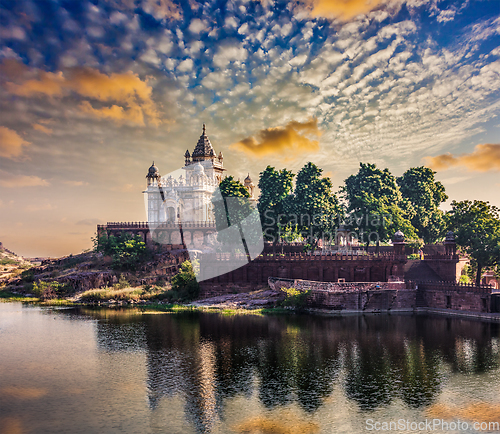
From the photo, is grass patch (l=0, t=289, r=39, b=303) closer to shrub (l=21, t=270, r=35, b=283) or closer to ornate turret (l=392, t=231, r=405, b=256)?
shrub (l=21, t=270, r=35, b=283)

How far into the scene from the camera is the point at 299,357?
32.6m

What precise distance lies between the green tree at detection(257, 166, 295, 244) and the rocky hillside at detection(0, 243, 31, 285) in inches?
1851

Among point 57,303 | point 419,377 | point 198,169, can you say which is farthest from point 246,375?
point 198,169

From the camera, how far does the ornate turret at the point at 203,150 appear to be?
92000 mm

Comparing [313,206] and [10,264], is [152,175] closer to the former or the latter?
[313,206]

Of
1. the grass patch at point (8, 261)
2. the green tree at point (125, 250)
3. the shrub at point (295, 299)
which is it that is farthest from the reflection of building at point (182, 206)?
the grass patch at point (8, 261)

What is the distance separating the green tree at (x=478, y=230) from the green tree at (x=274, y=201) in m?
23.6

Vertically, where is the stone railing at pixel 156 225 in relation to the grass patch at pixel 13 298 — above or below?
above

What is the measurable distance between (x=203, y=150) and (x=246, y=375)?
6939 cm

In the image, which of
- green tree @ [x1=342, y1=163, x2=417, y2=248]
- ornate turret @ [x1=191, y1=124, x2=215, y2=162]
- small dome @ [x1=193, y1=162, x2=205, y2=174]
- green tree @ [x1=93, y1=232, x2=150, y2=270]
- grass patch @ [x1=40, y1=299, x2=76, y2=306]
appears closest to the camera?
grass patch @ [x1=40, y1=299, x2=76, y2=306]

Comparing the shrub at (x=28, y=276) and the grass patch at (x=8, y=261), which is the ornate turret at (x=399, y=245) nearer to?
the shrub at (x=28, y=276)

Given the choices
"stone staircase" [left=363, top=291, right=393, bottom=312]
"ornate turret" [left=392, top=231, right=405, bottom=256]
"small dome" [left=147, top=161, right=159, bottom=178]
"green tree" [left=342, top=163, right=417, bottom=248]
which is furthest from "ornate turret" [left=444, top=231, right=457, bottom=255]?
"small dome" [left=147, top=161, right=159, bottom=178]

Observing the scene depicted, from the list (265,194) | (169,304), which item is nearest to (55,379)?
(169,304)

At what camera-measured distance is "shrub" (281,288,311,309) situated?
51625mm
